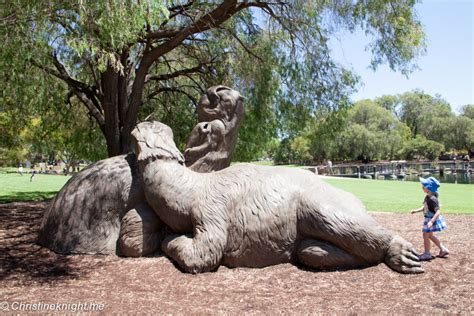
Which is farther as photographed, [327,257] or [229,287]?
[327,257]

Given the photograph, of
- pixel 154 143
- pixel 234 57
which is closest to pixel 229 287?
pixel 154 143

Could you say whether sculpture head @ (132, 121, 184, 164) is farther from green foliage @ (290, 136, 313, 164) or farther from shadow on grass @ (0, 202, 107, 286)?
green foliage @ (290, 136, 313, 164)

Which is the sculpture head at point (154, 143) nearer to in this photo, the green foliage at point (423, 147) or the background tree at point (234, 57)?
the background tree at point (234, 57)

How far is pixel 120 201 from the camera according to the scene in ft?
18.5

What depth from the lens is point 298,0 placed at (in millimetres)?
8758

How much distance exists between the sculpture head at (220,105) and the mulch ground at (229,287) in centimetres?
225

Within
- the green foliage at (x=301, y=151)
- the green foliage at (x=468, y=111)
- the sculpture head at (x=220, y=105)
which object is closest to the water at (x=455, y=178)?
the green foliage at (x=301, y=151)

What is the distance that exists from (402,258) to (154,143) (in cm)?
361

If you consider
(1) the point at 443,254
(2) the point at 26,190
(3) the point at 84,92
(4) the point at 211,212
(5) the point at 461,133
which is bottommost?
(1) the point at 443,254

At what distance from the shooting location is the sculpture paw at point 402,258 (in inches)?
182

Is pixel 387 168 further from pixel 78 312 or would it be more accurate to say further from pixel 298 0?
pixel 78 312

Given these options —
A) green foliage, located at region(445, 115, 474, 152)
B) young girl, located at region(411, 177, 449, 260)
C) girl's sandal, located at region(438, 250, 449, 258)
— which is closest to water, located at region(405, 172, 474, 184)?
green foliage, located at region(445, 115, 474, 152)

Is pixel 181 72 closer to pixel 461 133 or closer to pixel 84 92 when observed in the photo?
pixel 84 92

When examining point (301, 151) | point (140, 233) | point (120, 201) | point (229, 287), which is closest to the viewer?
point (229, 287)
